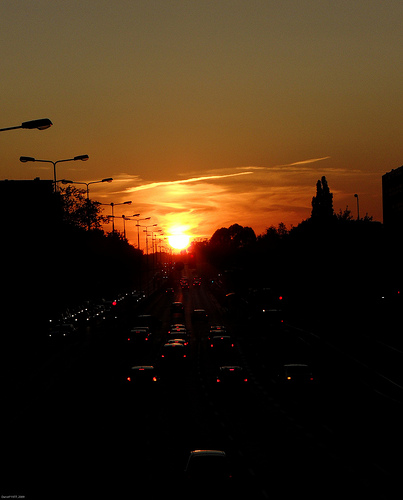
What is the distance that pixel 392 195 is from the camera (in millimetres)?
148750

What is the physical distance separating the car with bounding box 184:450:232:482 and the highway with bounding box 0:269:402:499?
177 mm

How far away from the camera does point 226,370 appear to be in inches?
1549

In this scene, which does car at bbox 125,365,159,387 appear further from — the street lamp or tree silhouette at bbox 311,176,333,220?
tree silhouette at bbox 311,176,333,220

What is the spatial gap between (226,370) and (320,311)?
146 ft

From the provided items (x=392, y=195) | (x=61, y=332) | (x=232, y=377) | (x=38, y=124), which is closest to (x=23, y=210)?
(x=61, y=332)

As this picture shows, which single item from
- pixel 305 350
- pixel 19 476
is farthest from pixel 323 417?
pixel 305 350

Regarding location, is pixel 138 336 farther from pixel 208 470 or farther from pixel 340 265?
pixel 208 470

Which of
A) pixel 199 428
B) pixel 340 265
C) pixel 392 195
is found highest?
pixel 392 195

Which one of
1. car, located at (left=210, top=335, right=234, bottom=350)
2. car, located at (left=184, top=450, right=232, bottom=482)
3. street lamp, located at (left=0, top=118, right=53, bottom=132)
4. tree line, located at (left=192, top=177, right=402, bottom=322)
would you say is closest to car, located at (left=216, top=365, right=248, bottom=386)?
car, located at (left=210, top=335, right=234, bottom=350)

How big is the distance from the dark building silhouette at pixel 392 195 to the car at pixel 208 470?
126787 millimetres

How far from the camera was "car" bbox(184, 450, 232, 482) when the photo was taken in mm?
16692

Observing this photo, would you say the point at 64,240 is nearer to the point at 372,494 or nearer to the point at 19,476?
the point at 19,476

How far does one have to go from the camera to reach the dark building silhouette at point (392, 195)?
143m

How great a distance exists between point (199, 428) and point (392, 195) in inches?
4943
